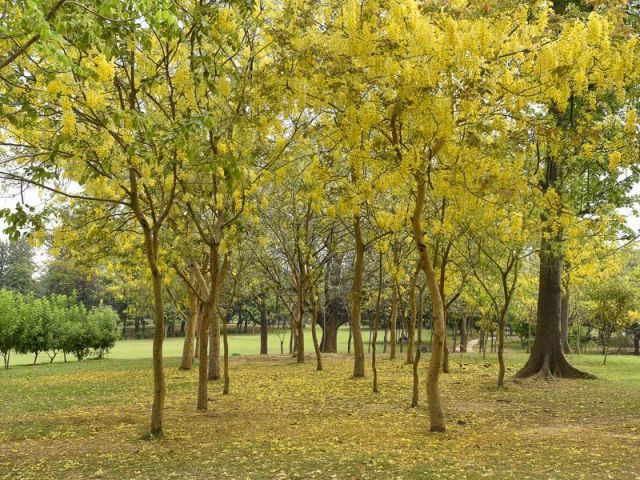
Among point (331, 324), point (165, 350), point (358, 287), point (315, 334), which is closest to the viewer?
point (358, 287)

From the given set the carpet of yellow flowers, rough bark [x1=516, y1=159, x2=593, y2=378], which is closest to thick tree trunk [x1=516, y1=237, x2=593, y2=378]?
A: rough bark [x1=516, y1=159, x2=593, y2=378]

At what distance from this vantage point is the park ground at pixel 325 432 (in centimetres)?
549

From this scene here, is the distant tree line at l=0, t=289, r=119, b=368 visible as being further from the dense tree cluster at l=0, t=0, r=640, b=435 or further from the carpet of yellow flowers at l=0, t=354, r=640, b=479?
the dense tree cluster at l=0, t=0, r=640, b=435

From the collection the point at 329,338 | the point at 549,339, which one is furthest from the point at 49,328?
the point at 549,339

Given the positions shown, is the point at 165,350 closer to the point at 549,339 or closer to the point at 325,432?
the point at 549,339

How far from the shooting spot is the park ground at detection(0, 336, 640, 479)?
549 cm

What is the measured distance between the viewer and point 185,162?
7.54 m

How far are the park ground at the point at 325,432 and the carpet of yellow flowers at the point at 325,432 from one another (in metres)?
0.02

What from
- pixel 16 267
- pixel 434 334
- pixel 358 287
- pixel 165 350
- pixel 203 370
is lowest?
pixel 165 350

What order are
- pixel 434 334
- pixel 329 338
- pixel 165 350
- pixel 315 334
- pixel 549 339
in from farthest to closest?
pixel 165 350 → pixel 329 338 → pixel 315 334 → pixel 549 339 → pixel 434 334

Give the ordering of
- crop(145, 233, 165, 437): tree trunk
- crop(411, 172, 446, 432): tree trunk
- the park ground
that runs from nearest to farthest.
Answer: the park ground, crop(145, 233, 165, 437): tree trunk, crop(411, 172, 446, 432): tree trunk

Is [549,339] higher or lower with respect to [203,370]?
higher

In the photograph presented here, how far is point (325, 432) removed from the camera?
285 inches

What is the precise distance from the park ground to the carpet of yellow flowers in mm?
20
